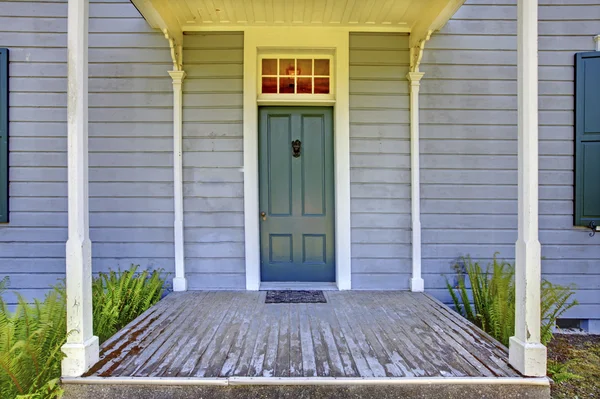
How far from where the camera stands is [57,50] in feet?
11.5

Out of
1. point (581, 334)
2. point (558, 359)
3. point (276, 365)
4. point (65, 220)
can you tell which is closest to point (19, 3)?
point (65, 220)

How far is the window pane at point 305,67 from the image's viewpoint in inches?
145

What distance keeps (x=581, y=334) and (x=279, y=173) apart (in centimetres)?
349

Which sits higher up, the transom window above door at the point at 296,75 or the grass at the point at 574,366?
the transom window above door at the point at 296,75

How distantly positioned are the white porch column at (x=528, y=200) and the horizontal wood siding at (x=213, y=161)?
95.0 inches

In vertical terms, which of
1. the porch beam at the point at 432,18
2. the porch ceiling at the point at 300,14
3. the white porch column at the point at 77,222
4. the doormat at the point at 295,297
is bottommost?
the doormat at the point at 295,297

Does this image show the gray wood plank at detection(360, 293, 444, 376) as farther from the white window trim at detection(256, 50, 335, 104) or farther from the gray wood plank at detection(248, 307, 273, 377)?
the white window trim at detection(256, 50, 335, 104)

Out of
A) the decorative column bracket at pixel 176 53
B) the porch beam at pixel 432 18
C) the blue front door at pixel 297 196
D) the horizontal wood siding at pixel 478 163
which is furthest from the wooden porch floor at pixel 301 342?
the porch beam at pixel 432 18

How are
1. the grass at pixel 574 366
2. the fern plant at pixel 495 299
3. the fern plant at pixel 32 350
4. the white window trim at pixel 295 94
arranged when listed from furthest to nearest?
1. the white window trim at pixel 295 94
2. the fern plant at pixel 495 299
3. the grass at pixel 574 366
4. the fern plant at pixel 32 350

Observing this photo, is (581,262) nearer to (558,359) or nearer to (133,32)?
(558,359)

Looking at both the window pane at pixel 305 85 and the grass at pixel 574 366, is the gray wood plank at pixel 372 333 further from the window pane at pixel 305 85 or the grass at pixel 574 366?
the window pane at pixel 305 85

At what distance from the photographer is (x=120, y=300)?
2875 millimetres

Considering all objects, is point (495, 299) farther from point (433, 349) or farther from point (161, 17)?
point (161, 17)

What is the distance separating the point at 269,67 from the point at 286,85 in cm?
26
